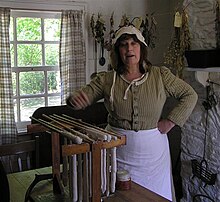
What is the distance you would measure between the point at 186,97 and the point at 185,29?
92 cm

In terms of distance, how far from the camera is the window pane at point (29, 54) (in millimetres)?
3416

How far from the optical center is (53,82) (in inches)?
143

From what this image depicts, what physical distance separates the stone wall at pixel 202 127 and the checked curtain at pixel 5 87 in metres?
1.60

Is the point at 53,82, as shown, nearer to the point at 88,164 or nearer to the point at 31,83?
the point at 31,83

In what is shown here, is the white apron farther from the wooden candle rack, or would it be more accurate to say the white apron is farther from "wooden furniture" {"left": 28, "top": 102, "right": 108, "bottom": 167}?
"wooden furniture" {"left": 28, "top": 102, "right": 108, "bottom": 167}

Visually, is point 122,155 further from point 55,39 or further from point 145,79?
point 55,39

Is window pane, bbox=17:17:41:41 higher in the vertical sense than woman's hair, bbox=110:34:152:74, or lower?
higher

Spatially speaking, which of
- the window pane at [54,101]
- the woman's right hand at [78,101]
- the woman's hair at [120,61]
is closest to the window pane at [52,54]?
the window pane at [54,101]

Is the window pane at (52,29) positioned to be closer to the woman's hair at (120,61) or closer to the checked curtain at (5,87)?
the checked curtain at (5,87)

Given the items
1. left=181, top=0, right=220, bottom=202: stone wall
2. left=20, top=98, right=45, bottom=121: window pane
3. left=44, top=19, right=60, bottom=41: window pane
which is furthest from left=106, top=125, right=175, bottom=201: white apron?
left=44, top=19, right=60, bottom=41: window pane

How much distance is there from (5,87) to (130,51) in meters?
1.70

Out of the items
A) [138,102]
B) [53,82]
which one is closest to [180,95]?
[138,102]

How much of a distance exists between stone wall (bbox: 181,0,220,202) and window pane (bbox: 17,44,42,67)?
1.54m

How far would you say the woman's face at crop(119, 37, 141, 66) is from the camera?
6.16 feet
